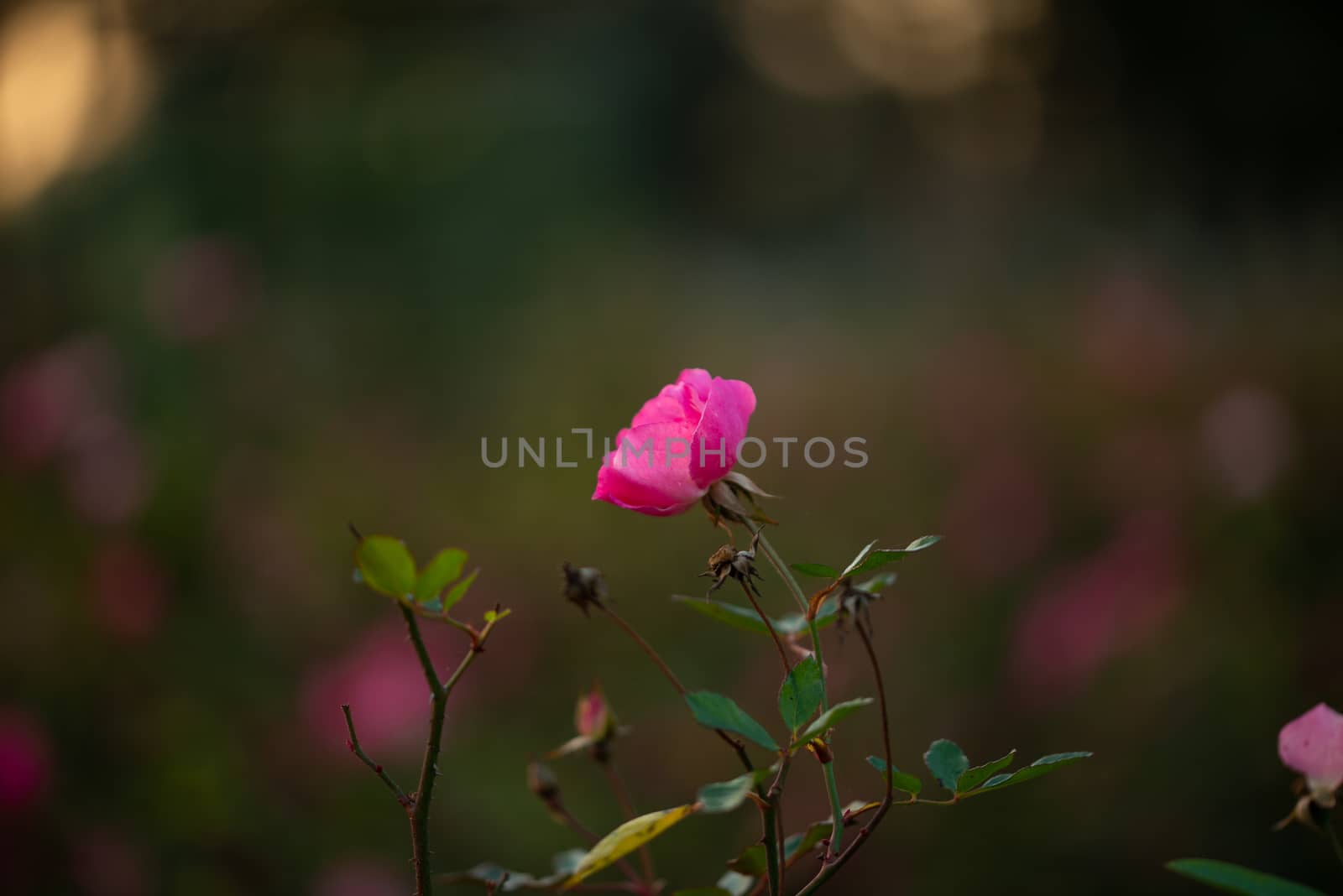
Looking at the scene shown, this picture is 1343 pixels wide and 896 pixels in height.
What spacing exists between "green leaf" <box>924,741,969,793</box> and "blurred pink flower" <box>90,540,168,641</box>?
1.05 meters

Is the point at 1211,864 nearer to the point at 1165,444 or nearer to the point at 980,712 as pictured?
the point at 980,712

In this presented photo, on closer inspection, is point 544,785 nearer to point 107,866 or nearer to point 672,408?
point 672,408

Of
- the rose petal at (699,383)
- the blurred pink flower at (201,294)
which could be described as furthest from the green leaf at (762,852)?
the blurred pink flower at (201,294)

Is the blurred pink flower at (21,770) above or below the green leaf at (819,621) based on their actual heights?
below

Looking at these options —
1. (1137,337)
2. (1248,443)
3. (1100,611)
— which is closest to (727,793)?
(1100,611)

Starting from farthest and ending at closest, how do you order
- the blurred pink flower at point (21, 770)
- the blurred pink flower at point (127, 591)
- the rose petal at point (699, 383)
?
the blurred pink flower at point (127, 591) → the blurred pink flower at point (21, 770) → the rose petal at point (699, 383)

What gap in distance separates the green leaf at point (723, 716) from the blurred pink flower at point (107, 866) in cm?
87

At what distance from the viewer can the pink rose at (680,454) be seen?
0.25 m

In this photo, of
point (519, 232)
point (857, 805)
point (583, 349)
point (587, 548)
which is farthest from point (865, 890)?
point (519, 232)

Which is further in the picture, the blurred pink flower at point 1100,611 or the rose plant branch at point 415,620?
the blurred pink flower at point 1100,611

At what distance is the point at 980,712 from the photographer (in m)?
1.05

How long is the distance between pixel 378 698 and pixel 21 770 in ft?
1.00

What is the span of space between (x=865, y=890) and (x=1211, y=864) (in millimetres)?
876

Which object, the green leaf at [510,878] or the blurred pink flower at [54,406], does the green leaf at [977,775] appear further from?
the blurred pink flower at [54,406]
